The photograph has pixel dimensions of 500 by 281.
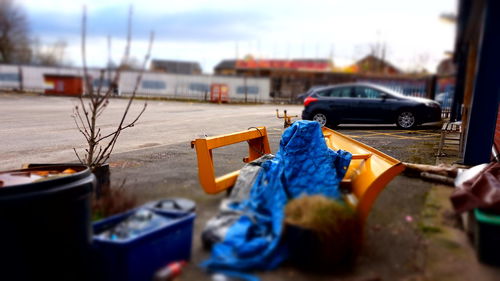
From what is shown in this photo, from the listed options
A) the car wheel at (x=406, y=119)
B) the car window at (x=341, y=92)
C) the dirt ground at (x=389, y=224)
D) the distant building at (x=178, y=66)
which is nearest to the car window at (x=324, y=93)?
the car window at (x=341, y=92)

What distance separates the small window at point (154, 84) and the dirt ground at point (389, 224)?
38836 mm

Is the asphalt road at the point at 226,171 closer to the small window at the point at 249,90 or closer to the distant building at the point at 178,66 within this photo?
the small window at the point at 249,90

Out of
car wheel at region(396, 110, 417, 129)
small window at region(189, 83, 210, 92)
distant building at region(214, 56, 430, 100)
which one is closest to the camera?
car wheel at region(396, 110, 417, 129)

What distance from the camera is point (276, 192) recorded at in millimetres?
4441

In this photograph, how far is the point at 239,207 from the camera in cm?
424

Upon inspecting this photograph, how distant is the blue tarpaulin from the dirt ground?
0.16 meters

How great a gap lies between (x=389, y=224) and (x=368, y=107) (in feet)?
34.3

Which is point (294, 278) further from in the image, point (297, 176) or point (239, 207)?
point (297, 176)

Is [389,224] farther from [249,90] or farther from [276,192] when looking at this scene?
[249,90]

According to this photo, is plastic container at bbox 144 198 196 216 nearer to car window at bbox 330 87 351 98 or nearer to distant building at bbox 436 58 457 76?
distant building at bbox 436 58 457 76

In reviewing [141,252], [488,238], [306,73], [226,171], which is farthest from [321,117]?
[306,73]

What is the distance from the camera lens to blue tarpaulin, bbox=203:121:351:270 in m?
3.48

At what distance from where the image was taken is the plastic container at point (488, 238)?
355 cm

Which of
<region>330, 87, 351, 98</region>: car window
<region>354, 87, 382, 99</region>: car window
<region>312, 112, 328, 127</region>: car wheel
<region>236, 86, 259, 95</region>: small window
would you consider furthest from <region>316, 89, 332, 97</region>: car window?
<region>236, 86, 259, 95</region>: small window
